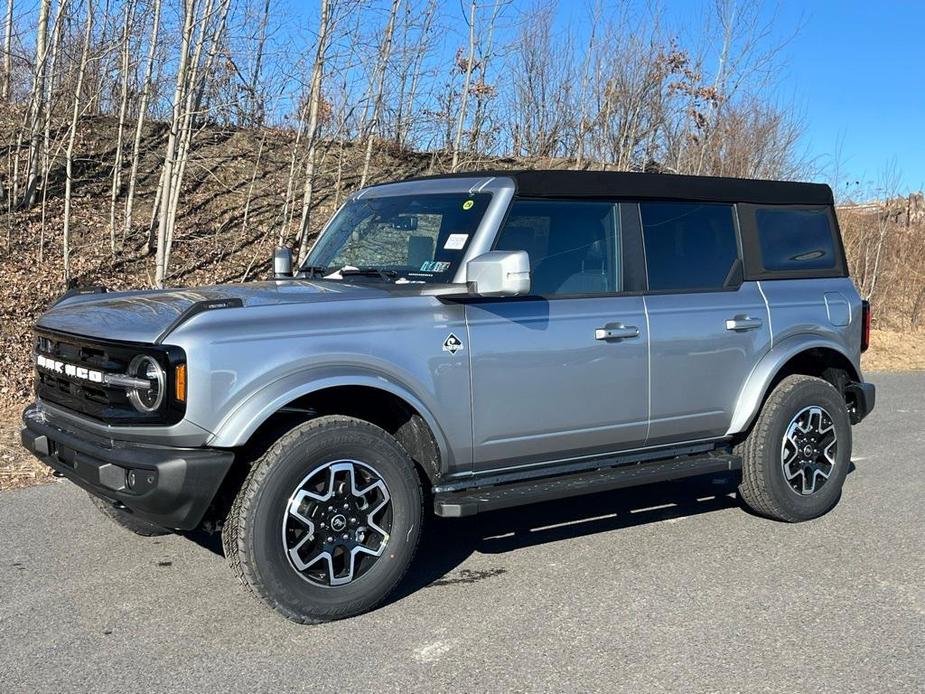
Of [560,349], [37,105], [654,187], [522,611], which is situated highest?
[37,105]

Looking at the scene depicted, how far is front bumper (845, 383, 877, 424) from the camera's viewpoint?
613 centimetres

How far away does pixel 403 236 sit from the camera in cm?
515

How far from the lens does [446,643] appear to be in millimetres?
3883

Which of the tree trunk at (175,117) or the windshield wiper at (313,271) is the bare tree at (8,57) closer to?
the tree trunk at (175,117)

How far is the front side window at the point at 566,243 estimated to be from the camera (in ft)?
15.9

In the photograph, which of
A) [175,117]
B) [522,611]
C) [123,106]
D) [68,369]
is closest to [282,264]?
[68,369]

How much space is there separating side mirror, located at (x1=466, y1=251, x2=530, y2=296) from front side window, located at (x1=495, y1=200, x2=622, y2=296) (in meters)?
0.42

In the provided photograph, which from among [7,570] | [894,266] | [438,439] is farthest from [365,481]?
[894,266]

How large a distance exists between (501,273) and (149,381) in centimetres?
160

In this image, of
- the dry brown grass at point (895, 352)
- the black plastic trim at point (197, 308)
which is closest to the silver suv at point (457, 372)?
the black plastic trim at point (197, 308)

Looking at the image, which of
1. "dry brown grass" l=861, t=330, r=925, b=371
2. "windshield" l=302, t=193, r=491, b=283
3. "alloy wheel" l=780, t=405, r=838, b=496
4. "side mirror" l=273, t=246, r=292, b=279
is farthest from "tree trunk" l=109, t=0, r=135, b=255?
"dry brown grass" l=861, t=330, r=925, b=371

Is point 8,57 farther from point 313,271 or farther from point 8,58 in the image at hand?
point 313,271

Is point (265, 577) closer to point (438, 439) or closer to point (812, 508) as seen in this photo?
point (438, 439)

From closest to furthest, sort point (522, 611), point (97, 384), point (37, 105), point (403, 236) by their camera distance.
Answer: point (97, 384) → point (522, 611) → point (403, 236) → point (37, 105)
